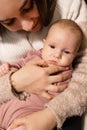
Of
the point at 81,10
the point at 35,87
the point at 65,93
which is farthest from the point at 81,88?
the point at 81,10

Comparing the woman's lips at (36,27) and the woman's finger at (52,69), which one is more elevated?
the woman's lips at (36,27)

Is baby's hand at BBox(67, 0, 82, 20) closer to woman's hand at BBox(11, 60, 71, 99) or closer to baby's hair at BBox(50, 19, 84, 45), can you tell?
baby's hair at BBox(50, 19, 84, 45)

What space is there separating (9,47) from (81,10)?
403 millimetres

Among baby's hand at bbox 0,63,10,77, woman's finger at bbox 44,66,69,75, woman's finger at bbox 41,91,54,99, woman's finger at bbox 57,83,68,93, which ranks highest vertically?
woman's finger at bbox 44,66,69,75

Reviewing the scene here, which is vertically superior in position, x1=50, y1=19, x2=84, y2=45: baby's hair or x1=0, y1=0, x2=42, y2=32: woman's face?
x1=0, y1=0, x2=42, y2=32: woman's face

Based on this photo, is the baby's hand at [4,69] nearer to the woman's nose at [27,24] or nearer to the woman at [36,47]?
the woman at [36,47]

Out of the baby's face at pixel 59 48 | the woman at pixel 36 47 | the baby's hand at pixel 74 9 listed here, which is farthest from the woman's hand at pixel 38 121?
the baby's hand at pixel 74 9

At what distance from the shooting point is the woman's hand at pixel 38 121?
1352 mm

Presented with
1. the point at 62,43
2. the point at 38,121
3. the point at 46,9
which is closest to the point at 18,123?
the point at 38,121

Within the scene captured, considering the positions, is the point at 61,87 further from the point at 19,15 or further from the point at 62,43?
the point at 19,15

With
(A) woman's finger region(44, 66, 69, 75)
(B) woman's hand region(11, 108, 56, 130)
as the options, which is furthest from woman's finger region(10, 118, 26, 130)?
(A) woman's finger region(44, 66, 69, 75)

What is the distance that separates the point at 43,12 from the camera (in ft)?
4.94

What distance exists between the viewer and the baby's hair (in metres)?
1.50

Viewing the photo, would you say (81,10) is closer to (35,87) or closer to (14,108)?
(35,87)
